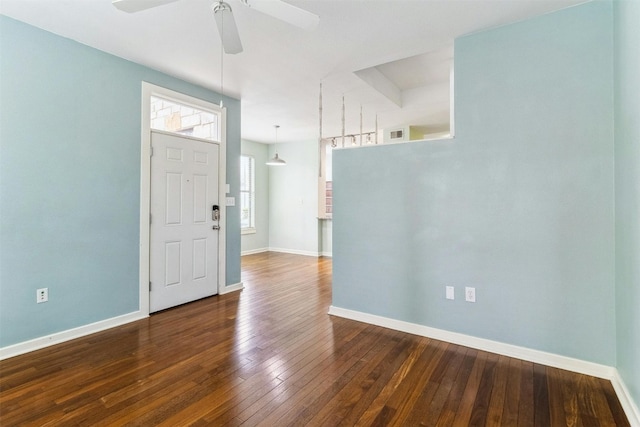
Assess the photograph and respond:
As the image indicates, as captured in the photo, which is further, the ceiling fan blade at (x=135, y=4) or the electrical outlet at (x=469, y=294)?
the electrical outlet at (x=469, y=294)

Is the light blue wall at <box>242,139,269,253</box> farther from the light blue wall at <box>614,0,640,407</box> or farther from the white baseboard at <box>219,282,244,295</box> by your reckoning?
the light blue wall at <box>614,0,640,407</box>

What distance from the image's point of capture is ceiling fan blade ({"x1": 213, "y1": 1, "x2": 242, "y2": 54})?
1.79 metres

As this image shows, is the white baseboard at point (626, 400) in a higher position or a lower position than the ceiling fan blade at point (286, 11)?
lower

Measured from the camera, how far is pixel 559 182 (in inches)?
91.0

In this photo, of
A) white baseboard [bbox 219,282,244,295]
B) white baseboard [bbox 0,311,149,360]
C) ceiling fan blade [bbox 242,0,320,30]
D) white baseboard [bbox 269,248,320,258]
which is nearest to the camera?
ceiling fan blade [bbox 242,0,320,30]

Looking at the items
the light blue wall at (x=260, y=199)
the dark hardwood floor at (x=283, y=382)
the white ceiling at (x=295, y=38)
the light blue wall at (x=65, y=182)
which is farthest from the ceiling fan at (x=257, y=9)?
the light blue wall at (x=260, y=199)

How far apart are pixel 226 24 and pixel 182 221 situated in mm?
2454

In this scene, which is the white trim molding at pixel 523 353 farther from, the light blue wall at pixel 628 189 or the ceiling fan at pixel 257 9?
the ceiling fan at pixel 257 9

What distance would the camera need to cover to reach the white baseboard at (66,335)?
8.00ft

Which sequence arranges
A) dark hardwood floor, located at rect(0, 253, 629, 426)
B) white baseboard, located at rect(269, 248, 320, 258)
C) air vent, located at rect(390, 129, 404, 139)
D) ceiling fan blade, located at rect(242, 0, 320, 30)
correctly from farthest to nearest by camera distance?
white baseboard, located at rect(269, 248, 320, 258) → air vent, located at rect(390, 129, 404, 139) → dark hardwood floor, located at rect(0, 253, 629, 426) → ceiling fan blade, located at rect(242, 0, 320, 30)

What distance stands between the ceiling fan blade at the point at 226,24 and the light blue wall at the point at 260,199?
528 centimetres

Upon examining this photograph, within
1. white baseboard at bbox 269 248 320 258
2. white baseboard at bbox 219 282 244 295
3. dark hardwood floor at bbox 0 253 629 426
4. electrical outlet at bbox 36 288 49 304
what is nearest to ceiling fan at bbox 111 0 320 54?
dark hardwood floor at bbox 0 253 629 426

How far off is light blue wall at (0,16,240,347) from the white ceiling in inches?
10.3

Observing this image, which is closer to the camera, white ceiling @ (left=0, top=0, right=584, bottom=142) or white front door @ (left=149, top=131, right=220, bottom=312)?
white ceiling @ (left=0, top=0, right=584, bottom=142)
